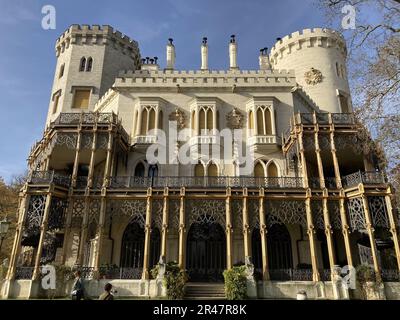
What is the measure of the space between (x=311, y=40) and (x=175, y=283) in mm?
25215

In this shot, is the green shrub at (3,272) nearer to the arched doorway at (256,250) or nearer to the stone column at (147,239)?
the stone column at (147,239)

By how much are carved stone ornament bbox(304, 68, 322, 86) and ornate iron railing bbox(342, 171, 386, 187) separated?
11605 mm

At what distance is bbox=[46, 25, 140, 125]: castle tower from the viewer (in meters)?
28.8

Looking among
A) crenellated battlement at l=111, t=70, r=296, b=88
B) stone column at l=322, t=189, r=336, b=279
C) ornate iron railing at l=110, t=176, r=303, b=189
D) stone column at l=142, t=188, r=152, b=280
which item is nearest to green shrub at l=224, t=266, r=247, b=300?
stone column at l=142, t=188, r=152, b=280

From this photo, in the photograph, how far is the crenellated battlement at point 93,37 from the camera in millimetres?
30703

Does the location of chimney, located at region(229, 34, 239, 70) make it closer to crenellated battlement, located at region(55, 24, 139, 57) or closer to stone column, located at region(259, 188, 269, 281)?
crenellated battlement, located at region(55, 24, 139, 57)

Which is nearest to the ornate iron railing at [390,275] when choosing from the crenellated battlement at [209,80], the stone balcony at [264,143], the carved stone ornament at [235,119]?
the stone balcony at [264,143]

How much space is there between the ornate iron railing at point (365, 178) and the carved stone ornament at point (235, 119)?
9.16 m

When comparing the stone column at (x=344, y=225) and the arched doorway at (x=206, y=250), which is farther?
the arched doorway at (x=206, y=250)

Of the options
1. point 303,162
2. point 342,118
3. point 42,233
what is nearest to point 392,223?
point 303,162

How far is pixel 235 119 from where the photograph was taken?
26203 mm
